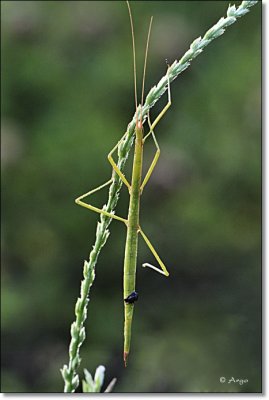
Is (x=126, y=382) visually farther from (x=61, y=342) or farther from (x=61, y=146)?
(x=61, y=146)

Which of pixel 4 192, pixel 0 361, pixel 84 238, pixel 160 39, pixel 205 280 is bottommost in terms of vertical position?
pixel 0 361

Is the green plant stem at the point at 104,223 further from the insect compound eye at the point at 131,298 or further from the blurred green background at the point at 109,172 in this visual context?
the blurred green background at the point at 109,172

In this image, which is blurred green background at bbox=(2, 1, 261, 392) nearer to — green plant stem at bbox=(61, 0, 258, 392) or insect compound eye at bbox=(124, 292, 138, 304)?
insect compound eye at bbox=(124, 292, 138, 304)

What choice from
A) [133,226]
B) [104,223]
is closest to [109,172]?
[133,226]

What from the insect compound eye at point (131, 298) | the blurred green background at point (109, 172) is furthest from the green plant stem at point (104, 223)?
the blurred green background at point (109, 172)

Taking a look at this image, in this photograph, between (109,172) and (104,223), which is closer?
(104,223)

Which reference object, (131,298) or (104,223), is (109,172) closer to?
(131,298)

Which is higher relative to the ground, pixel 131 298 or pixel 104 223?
pixel 104 223

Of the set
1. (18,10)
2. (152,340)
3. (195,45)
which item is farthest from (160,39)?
(195,45)
